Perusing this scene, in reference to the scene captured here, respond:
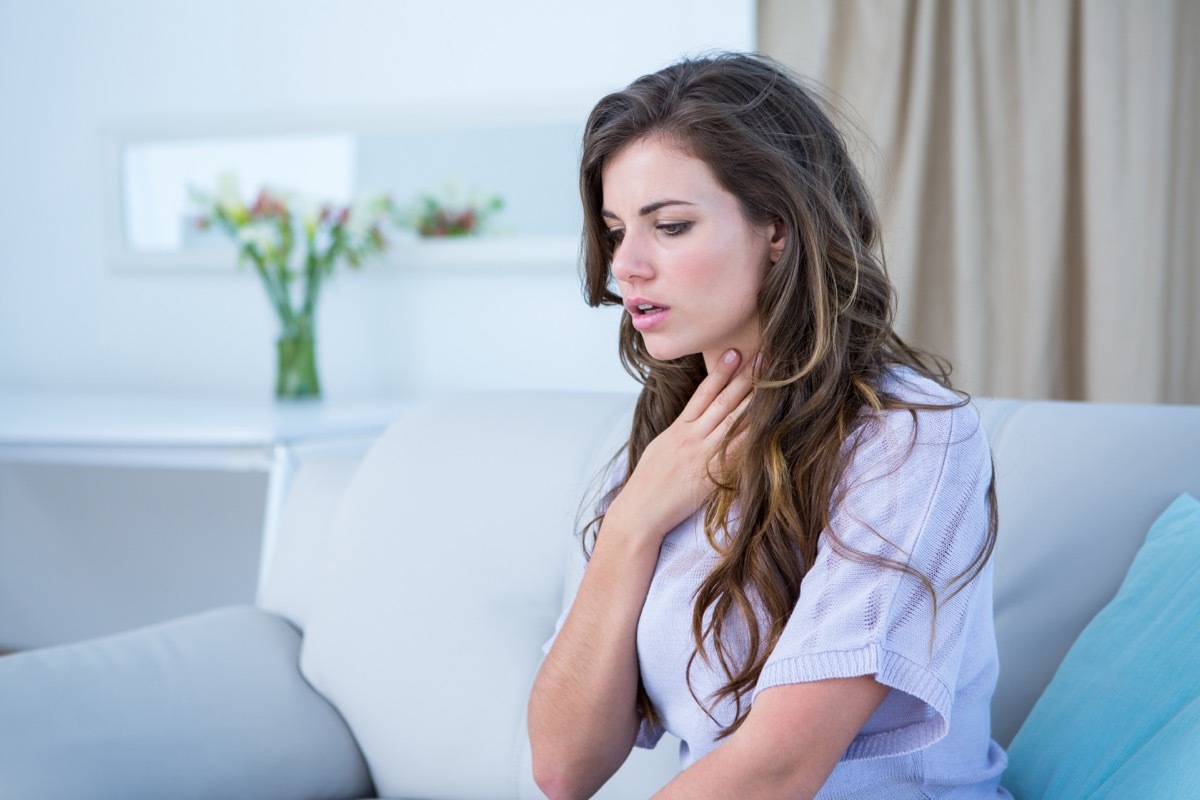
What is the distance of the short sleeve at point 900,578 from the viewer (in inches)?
36.4

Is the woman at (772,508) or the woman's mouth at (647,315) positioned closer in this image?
the woman at (772,508)

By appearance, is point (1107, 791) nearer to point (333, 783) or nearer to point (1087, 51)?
point (333, 783)

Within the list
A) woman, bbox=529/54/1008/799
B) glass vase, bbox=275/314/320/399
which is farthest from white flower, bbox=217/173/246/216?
woman, bbox=529/54/1008/799

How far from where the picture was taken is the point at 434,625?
5.07 ft

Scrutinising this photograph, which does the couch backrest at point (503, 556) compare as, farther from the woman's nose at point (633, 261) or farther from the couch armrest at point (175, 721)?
the woman's nose at point (633, 261)

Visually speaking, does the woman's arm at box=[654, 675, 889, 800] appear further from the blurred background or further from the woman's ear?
the blurred background

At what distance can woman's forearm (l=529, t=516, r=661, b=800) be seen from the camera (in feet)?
3.68

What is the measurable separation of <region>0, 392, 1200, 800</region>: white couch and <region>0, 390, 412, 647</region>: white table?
0.64 metres

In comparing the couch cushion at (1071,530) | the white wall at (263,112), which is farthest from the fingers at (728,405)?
the white wall at (263,112)

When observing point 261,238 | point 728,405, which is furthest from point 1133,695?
point 261,238

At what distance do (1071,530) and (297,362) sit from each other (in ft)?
6.67

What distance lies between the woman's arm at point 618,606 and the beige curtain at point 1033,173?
4.34 ft

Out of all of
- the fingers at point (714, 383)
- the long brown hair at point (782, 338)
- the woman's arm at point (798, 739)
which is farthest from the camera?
the fingers at point (714, 383)

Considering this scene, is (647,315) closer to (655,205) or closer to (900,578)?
(655,205)
